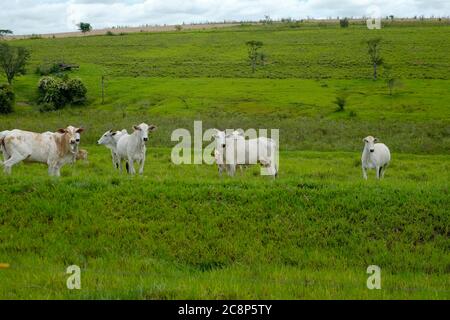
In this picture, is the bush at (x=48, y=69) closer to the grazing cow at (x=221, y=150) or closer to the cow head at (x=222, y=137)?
the cow head at (x=222, y=137)

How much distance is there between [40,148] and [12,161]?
39.3 inches

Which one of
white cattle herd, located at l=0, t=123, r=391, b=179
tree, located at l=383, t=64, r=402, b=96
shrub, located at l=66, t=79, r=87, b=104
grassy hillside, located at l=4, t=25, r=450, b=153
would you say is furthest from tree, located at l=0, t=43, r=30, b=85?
white cattle herd, located at l=0, t=123, r=391, b=179

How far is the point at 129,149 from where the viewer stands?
2036cm

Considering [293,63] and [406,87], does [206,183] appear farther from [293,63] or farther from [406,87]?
[293,63]

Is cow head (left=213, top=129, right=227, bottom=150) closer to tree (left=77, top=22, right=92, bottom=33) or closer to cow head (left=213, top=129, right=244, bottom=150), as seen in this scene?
cow head (left=213, top=129, right=244, bottom=150)

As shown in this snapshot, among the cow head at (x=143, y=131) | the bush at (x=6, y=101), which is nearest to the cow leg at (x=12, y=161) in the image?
the cow head at (x=143, y=131)

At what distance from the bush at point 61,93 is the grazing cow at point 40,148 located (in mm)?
56151

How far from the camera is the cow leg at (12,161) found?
17.5 m

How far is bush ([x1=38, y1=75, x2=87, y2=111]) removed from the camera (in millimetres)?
73438

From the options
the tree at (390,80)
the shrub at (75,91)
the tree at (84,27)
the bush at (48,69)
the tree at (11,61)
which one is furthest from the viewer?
the tree at (84,27)

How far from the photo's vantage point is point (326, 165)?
27438 millimetres

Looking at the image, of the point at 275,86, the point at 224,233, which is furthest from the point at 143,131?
the point at 275,86

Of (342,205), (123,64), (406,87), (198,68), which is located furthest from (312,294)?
(123,64)
